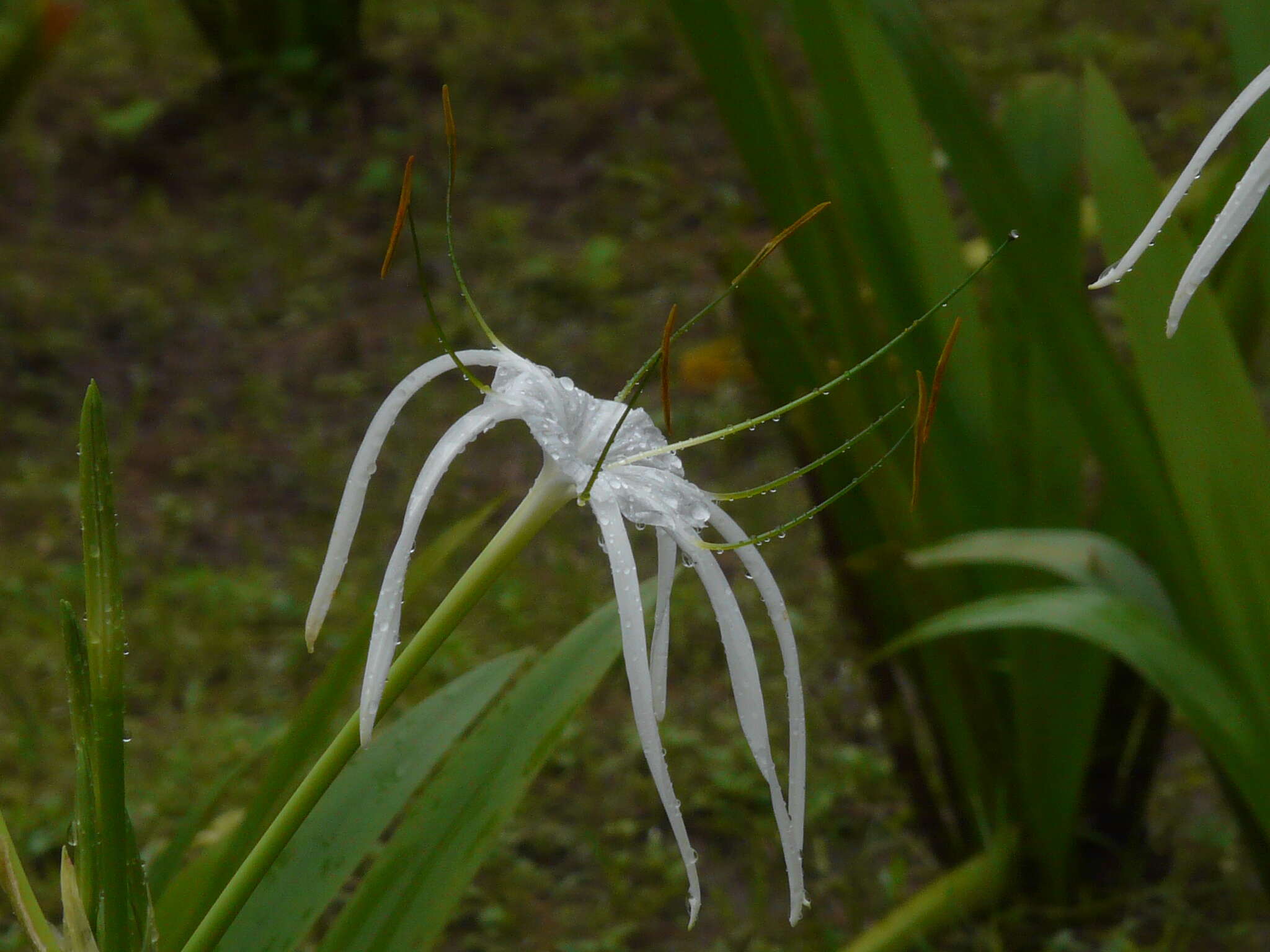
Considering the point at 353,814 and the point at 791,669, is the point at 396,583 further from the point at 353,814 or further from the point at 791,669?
the point at 353,814

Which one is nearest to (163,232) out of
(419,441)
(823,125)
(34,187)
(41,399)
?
(34,187)

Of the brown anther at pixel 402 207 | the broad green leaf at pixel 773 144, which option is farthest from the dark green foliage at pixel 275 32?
the brown anther at pixel 402 207

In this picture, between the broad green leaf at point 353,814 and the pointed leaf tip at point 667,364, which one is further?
the broad green leaf at point 353,814

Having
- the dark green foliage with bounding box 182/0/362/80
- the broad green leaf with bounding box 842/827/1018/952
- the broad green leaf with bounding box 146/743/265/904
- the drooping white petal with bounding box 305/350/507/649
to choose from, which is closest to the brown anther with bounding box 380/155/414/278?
the drooping white petal with bounding box 305/350/507/649

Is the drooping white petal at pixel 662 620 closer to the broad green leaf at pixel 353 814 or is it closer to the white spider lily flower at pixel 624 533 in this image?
the white spider lily flower at pixel 624 533

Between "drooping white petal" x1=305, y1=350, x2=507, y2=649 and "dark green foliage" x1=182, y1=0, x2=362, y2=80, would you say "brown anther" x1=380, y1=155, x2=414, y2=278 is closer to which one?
"drooping white petal" x1=305, y1=350, x2=507, y2=649

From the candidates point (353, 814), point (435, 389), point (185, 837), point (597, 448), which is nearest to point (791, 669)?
point (597, 448)

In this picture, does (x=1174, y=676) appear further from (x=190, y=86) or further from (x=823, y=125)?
(x=190, y=86)
